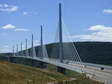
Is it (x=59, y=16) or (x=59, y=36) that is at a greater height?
(x=59, y=16)

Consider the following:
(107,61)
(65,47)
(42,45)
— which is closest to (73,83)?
(65,47)

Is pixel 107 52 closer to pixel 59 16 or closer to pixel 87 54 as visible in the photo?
pixel 87 54

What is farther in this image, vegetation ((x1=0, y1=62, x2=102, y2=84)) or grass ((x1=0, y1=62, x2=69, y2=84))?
grass ((x1=0, y1=62, x2=69, y2=84))

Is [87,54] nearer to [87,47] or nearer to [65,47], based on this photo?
[87,47]

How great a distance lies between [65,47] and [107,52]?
7238 cm

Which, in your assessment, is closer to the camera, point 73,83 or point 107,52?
point 73,83

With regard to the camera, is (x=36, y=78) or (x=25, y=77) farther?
(x=25, y=77)

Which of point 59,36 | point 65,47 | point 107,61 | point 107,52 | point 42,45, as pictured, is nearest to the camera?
point 59,36

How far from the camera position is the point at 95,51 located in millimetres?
155750

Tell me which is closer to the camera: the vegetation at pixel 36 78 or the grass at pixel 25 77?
the vegetation at pixel 36 78

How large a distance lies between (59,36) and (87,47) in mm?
80583

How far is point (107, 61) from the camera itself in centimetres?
13900

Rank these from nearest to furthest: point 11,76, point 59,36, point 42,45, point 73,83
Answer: point 73,83 → point 11,76 → point 59,36 → point 42,45

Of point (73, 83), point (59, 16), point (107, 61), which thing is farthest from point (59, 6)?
point (107, 61)
